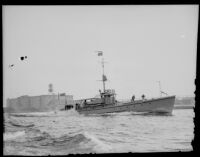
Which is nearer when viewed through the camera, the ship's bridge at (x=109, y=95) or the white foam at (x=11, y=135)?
the white foam at (x=11, y=135)

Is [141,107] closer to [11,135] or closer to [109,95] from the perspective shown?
[109,95]

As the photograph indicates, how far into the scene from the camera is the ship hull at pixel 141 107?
13373mm

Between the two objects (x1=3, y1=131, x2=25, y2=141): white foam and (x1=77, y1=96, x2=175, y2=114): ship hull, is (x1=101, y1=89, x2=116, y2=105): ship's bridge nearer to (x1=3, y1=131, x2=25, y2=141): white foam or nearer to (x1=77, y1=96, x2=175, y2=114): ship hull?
(x1=77, y1=96, x2=175, y2=114): ship hull

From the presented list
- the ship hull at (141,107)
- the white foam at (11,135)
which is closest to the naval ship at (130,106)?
the ship hull at (141,107)

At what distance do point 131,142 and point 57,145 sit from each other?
4.97 ft

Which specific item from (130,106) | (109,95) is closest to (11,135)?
(109,95)

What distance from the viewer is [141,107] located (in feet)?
44.8

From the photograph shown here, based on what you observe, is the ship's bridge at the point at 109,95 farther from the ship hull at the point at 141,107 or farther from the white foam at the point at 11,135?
the white foam at the point at 11,135

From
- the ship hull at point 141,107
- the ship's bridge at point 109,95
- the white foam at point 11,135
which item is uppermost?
the ship's bridge at point 109,95

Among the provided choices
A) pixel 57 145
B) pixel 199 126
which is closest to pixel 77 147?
pixel 57 145

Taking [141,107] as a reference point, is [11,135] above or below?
below

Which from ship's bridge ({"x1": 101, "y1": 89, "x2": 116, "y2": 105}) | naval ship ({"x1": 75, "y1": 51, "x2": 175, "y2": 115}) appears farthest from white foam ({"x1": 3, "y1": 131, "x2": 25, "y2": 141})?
naval ship ({"x1": 75, "y1": 51, "x2": 175, "y2": 115})

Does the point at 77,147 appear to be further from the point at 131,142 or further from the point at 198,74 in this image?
the point at 198,74
